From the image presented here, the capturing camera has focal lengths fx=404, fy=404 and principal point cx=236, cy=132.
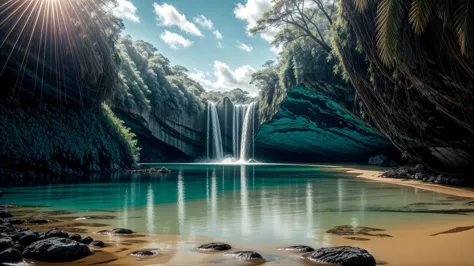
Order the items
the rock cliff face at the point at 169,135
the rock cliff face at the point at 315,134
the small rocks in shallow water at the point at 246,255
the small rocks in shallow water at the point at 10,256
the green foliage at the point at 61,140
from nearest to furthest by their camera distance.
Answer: the small rocks in shallow water at the point at 10,256, the small rocks in shallow water at the point at 246,255, the green foliage at the point at 61,140, the rock cliff face at the point at 315,134, the rock cliff face at the point at 169,135

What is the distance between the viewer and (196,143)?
47.8m

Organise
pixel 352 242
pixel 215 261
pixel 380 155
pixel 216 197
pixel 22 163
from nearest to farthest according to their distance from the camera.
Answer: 1. pixel 215 261
2. pixel 352 242
3. pixel 216 197
4. pixel 22 163
5. pixel 380 155

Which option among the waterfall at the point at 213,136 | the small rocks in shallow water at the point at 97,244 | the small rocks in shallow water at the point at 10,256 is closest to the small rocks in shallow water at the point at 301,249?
the small rocks in shallow water at the point at 97,244

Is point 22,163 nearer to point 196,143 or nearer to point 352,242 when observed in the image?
point 352,242

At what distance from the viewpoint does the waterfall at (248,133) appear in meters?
45.4

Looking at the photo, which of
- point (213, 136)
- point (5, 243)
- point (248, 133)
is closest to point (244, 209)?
point (5, 243)

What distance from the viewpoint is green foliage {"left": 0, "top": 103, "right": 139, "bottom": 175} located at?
17.9 m

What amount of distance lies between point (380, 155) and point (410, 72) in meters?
31.1

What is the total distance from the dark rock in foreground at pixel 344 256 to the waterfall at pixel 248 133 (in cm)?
3983

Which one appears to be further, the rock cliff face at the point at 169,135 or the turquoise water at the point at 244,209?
the rock cliff face at the point at 169,135

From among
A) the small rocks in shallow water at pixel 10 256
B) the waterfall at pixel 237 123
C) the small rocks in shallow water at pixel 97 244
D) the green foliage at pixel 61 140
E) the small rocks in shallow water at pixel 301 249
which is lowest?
the small rocks in shallow water at pixel 301 249

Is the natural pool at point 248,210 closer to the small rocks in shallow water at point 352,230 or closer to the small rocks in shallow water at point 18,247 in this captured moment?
the small rocks in shallow water at point 352,230

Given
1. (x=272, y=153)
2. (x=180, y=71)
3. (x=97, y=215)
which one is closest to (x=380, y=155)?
(x=272, y=153)

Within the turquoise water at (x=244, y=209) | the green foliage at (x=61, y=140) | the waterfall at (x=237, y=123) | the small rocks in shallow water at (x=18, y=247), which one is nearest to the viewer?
the small rocks in shallow water at (x=18, y=247)
